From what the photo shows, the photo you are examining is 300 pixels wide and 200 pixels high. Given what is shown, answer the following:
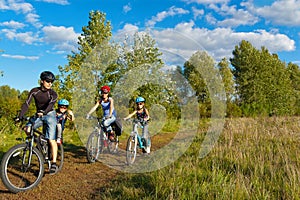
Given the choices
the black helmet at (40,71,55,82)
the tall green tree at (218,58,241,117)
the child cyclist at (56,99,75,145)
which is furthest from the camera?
the tall green tree at (218,58,241,117)

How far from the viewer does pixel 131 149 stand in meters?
7.13

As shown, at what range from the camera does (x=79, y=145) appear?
9.84 m

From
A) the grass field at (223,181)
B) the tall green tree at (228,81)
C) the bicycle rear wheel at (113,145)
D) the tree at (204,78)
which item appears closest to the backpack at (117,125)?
the bicycle rear wheel at (113,145)

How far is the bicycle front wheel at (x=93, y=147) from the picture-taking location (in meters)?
7.13

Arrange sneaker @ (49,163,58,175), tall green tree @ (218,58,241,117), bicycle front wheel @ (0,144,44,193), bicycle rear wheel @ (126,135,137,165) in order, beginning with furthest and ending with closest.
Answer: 1. tall green tree @ (218,58,241,117)
2. bicycle rear wheel @ (126,135,137,165)
3. sneaker @ (49,163,58,175)
4. bicycle front wheel @ (0,144,44,193)

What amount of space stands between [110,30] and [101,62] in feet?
28.8

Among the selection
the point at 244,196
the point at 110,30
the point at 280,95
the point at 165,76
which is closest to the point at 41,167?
the point at 244,196

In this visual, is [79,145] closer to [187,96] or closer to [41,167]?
[187,96]

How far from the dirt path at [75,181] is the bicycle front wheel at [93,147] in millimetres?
184

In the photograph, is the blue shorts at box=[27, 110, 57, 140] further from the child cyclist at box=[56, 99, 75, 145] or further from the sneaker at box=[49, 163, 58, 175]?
the sneaker at box=[49, 163, 58, 175]

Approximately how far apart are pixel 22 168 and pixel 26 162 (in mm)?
148

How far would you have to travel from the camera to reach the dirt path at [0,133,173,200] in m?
4.63

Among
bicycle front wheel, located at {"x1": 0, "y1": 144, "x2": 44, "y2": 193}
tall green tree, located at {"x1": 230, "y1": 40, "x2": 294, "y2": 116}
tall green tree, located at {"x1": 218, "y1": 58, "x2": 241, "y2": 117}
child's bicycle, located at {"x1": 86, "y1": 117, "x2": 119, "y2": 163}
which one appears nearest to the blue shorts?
bicycle front wheel, located at {"x1": 0, "y1": 144, "x2": 44, "y2": 193}

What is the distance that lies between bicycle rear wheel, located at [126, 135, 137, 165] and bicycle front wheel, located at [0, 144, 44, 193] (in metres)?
2.24
